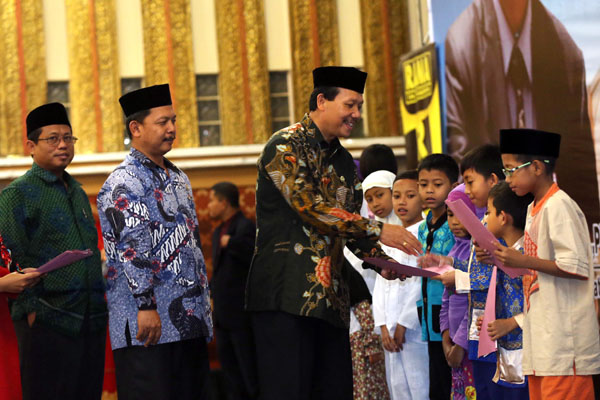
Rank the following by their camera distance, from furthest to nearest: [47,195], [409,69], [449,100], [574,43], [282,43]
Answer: [282,43] → [409,69] → [449,100] → [574,43] → [47,195]

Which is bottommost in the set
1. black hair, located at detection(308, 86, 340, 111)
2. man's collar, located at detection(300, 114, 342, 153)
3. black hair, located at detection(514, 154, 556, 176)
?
black hair, located at detection(514, 154, 556, 176)

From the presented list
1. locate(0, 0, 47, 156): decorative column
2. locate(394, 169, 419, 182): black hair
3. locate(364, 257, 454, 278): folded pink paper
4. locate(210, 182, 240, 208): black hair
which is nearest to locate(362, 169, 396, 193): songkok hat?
locate(394, 169, 419, 182): black hair

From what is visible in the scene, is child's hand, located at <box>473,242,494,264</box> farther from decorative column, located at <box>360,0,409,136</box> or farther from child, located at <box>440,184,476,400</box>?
decorative column, located at <box>360,0,409,136</box>

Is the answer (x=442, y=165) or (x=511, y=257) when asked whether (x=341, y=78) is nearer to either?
(x=511, y=257)

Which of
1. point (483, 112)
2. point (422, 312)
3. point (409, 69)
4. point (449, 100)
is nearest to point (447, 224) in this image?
point (422, 312)

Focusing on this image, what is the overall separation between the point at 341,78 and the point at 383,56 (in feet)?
22.8

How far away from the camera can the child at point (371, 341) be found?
4789mm

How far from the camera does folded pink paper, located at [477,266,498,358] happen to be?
3314mm

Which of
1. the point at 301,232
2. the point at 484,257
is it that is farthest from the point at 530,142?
the point at 301,232

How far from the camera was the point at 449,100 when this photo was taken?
6543 mm

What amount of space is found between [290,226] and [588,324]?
3.61ft

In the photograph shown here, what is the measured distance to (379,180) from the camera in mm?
4793

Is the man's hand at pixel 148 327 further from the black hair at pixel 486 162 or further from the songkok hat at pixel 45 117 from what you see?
the black hair at pixel 486 162

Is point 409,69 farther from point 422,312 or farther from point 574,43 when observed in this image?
point 422,312
